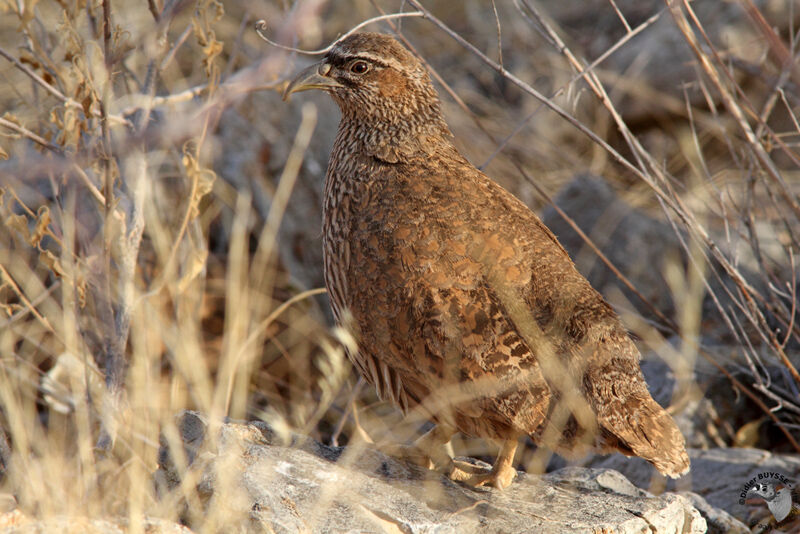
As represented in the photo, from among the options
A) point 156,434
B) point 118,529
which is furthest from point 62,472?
point 118,529

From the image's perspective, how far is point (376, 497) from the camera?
3031 mm

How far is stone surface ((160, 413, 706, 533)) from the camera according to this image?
281 centimetres

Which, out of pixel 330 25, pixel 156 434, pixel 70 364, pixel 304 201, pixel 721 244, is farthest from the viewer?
pixel 330 25

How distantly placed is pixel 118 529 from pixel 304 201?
13.6ft

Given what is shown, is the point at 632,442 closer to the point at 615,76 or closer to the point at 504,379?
the point at 504,379

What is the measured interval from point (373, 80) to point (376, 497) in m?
1.95

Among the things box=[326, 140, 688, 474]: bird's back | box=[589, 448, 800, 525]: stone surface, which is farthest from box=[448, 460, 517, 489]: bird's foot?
box=[589, 448, 800, 525]: stone surface

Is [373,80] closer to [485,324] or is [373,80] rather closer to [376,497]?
[485,324]

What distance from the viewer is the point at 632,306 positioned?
215 inches

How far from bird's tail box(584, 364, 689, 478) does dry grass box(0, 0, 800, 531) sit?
2.60 feet

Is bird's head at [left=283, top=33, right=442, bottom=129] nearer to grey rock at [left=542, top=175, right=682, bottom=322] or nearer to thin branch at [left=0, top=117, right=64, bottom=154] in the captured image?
thin branch at [left=0, top=117, right=64, bottom=154]

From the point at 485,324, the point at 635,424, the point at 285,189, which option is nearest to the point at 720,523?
the point at 635,424

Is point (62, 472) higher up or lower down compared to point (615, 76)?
lower down

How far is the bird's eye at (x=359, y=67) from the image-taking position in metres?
3.90
